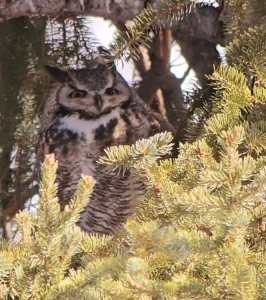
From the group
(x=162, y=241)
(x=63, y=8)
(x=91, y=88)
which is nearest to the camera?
(x=162, y=241)

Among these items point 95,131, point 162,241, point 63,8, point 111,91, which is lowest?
point 95,131

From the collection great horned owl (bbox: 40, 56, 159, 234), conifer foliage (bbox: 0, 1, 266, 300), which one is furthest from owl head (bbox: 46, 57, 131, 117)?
conifer foliage (bbox: 0, 1, 266, 300)

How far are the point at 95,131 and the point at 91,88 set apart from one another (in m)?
0.13

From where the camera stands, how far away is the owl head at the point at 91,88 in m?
2.24

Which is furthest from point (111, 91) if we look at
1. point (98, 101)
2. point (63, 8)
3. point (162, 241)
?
point (162, 241)

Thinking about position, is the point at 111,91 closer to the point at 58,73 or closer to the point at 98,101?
the point at 98,101

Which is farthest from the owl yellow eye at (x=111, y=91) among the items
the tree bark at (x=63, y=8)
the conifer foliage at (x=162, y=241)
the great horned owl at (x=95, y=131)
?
the conifer foliage at (x=162, y=241)

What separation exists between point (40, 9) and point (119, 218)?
0.64 metres

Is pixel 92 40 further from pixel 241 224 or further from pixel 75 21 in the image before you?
pixel 241 224

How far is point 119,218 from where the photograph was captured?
237cm

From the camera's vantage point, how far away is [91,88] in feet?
7.40

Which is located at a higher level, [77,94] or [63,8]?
[63,8]

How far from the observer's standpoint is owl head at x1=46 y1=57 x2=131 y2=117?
2.24 meters

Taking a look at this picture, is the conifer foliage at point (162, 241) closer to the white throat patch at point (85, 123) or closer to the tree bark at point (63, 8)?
the tree bark at point (63, 8)
